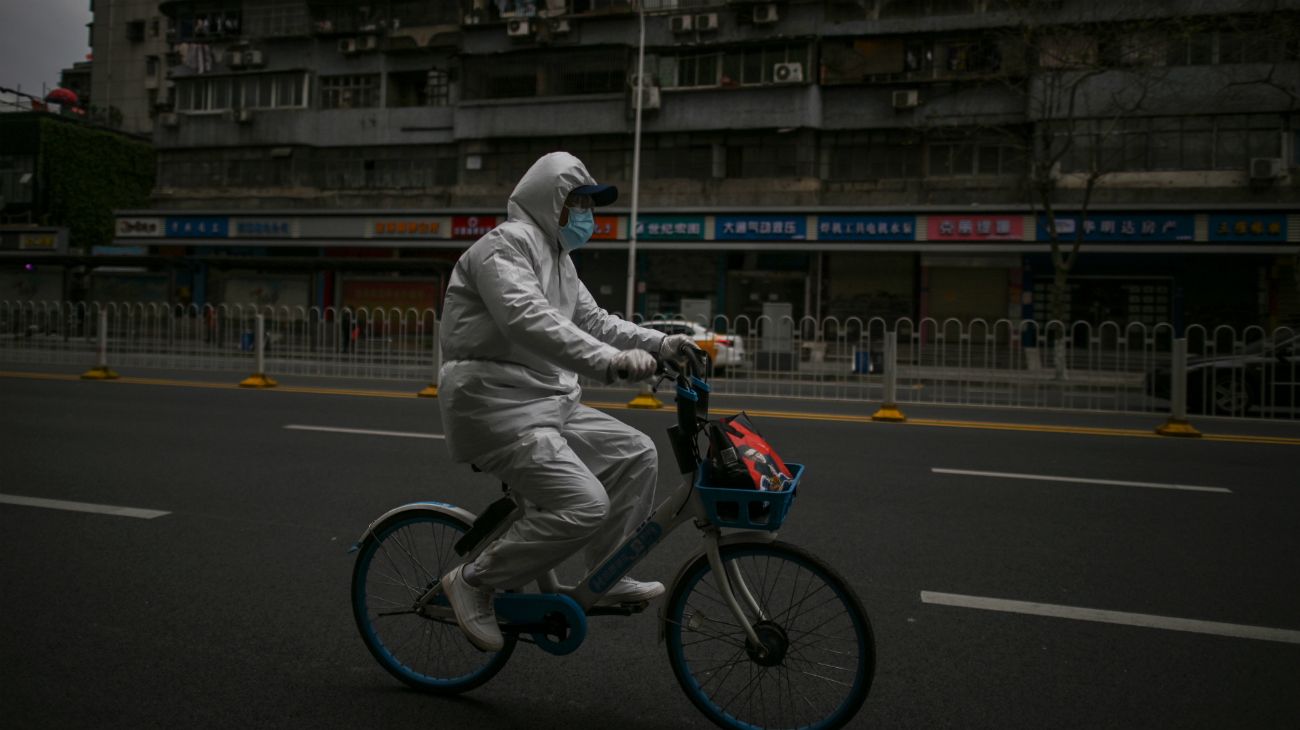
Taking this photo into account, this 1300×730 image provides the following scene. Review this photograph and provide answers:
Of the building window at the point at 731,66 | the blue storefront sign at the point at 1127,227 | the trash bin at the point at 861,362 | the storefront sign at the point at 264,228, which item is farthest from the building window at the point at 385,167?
the trash bin at the point at 861,362

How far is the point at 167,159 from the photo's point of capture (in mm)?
36656

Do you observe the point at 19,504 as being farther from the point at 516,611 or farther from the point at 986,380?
the point at 986,380

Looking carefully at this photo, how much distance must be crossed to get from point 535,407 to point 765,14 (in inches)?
1125

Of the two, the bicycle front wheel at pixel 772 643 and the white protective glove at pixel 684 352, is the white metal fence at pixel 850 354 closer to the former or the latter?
the bicycle front wheel at pixel 772 643

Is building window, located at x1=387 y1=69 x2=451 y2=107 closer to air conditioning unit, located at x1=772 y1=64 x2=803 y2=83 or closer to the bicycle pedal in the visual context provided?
air conditioning unit, located at x1=772 y1=64 x2=803 y2=83

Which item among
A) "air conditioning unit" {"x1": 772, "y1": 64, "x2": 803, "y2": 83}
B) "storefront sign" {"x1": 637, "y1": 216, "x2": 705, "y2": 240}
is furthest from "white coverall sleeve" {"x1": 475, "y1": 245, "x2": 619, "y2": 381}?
"air conditioning unit" {"x1": 772, "y1": 64, "x2": 803, "y2": 83}

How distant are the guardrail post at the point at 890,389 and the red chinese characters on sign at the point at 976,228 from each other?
15.6 meters

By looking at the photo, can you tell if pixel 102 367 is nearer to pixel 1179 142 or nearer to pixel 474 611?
pixel 474 611

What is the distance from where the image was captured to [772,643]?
298cm

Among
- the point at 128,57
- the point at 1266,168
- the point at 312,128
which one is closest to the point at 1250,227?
the point at 1266,168

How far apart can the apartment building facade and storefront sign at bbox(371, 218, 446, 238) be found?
89 mm

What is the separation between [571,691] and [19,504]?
14.5 feet

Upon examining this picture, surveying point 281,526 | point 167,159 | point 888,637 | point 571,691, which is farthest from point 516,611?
point 167,159

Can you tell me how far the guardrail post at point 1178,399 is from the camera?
10.2 meters
